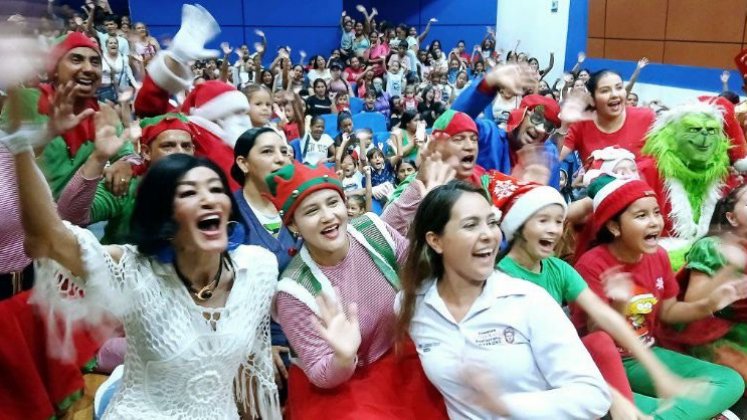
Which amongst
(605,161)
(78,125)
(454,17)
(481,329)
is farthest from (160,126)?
(454,17)

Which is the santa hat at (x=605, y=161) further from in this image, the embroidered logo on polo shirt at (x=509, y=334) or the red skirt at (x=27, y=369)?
the red skirt at (x=27, y=369)

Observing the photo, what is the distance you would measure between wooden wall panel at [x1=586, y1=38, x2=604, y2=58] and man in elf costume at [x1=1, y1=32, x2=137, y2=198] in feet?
32.2

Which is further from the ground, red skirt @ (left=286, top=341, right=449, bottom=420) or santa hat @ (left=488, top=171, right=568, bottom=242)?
santa hat @ (left=488, top=171, right=568, bottom=242)

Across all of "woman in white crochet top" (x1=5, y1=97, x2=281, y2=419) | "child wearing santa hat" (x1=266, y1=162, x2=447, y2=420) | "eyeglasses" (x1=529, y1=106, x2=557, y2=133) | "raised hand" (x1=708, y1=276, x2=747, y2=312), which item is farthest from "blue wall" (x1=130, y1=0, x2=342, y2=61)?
"raised hand" (x1=708, y1=276, x2=747, y2=312)

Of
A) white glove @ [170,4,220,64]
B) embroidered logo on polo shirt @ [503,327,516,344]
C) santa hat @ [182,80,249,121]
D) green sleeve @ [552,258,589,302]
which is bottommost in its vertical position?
embroidered logo on polo shirt @ [503,327,516,344]

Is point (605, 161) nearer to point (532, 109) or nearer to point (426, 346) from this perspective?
point (532, 109)

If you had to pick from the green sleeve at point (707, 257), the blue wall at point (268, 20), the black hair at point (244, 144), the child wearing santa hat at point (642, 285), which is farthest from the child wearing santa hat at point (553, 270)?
the blue wall at point (268, 20)

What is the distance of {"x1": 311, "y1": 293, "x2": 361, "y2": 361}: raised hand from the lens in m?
1.60

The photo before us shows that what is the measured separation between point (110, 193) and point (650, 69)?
30.0 feet

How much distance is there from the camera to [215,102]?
9.79 feet

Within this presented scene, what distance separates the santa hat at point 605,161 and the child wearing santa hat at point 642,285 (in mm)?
354

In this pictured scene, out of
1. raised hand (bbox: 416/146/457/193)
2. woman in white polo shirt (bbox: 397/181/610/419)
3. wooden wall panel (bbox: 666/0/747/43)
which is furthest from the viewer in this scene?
wooden wall panel (bbox: 666/0/747/43)

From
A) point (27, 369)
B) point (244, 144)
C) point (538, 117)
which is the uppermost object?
point (538, 117)

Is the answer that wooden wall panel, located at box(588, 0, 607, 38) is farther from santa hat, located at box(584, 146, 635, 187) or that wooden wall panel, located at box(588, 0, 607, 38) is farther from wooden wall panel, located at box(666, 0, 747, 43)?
santa hat, located at box(584, 146, 635, 187)
